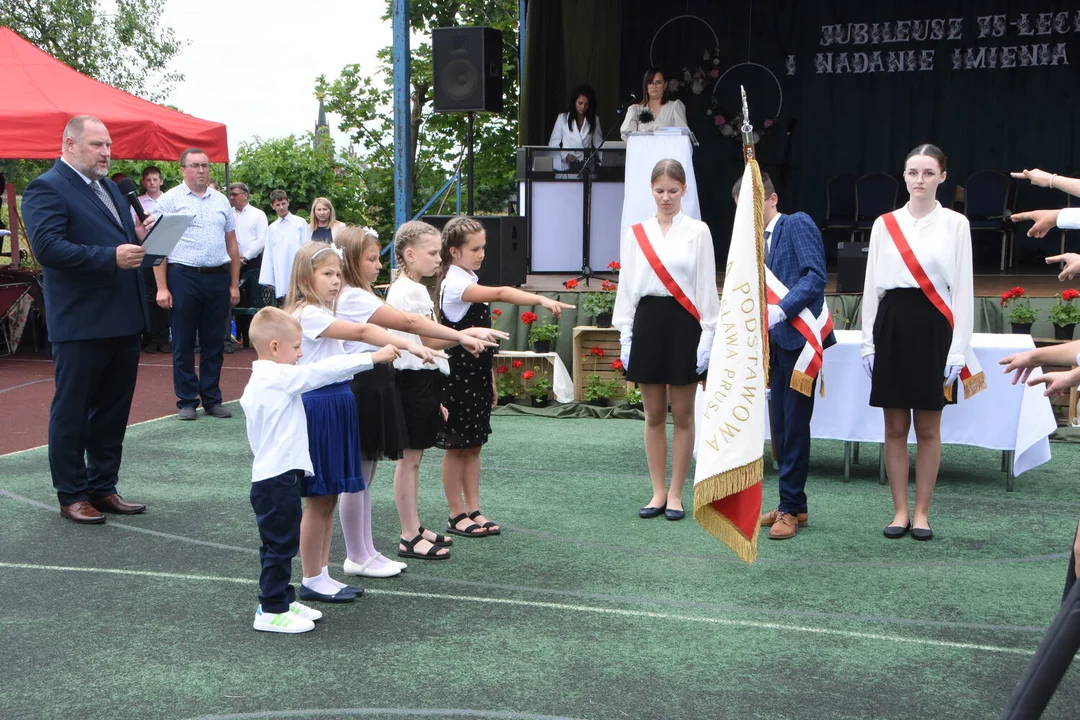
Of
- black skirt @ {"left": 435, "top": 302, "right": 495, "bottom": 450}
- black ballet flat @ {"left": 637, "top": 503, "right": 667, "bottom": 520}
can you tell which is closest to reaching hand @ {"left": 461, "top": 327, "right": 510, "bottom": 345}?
black skirt @ {"left": 435, "top": 302, "right": 495, "bottom": 450}

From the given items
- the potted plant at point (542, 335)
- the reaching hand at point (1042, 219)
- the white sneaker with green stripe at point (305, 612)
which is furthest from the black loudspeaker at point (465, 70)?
the reaching hand at point (1042, 219)

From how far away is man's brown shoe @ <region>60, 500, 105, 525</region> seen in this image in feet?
17.4

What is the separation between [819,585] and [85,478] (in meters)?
3.36

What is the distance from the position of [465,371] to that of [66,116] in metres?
7.21

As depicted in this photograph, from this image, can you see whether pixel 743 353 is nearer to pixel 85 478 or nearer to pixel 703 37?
pixel 85 478

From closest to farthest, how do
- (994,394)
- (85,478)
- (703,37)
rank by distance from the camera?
(85,478), (994,394), (703,37)

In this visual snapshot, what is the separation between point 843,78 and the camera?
1401 centimetres

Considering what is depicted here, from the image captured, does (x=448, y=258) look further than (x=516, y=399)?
No

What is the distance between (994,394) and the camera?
20.3 ft

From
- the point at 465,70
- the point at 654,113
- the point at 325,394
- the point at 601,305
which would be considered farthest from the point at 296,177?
the point at 325,394

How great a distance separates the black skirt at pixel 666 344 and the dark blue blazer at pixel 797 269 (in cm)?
38

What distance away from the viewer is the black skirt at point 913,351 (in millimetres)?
4887

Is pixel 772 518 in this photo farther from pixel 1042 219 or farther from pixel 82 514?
pixel 82 514

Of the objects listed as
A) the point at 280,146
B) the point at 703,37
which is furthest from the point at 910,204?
the point at 280,146
